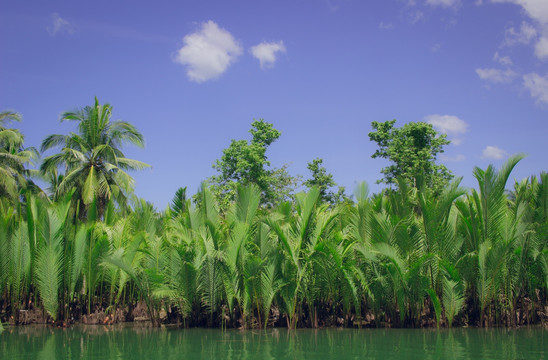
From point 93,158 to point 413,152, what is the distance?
1595 cm

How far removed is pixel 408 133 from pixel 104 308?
18261 mm

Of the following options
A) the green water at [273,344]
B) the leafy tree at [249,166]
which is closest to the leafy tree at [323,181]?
the leafy tree at [249,166]

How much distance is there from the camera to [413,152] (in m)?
26.0

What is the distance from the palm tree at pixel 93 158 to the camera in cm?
2111

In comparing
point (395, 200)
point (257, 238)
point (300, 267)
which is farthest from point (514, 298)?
point (257, 238)

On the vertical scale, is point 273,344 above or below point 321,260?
below

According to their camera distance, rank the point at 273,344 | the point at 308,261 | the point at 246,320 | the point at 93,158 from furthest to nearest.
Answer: the point at 93,158, the point at 246,320, the point at 308,261, the point at 273,344

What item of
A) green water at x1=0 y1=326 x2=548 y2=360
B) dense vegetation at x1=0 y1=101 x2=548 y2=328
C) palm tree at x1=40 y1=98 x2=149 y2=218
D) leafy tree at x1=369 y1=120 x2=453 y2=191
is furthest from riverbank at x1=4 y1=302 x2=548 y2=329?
leafy tree at x1=369 y1=120 x2=453 y2=191

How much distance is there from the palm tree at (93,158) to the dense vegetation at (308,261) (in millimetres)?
6968

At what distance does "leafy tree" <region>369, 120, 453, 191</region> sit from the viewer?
2550cm

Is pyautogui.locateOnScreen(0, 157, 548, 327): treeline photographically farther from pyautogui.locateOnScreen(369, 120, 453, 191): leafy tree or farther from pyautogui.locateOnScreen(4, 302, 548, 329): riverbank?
pyautogui.locateOnScreen(369, 120, 453, 191): leafy tree

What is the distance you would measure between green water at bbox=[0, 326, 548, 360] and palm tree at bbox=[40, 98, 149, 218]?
9098mm

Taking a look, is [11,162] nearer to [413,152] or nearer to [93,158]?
[93,158]

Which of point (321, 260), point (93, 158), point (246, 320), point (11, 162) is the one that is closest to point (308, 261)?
point (321, 260)
